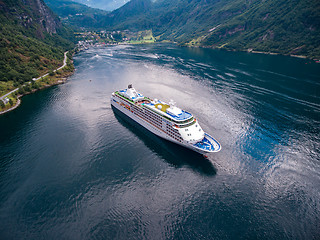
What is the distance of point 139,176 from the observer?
5353cm

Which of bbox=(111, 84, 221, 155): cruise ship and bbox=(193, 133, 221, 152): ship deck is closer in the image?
bbox=(193, 133, 221, 152): ship deck

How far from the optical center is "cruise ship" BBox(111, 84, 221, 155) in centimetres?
6022

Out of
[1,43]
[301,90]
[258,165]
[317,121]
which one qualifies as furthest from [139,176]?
[1,43]

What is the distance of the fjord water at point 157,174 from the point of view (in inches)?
1606

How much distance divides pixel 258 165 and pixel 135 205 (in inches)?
1745

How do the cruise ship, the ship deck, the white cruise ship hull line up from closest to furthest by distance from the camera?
the ship deck → the white cruise ship hull → the cruise ship

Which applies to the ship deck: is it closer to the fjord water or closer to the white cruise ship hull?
the white cruise ship hull

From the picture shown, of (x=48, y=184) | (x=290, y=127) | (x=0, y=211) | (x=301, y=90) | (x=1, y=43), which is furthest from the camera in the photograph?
(x=1, y=43)

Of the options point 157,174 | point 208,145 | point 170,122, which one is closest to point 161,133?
point 170,122

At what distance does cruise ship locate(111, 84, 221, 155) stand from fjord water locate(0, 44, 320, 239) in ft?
15.4

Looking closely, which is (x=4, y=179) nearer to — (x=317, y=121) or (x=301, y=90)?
(x=317, y=121)

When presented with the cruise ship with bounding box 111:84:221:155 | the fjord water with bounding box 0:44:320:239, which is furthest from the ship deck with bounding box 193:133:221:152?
the fjord water with bounding box 0:44:320:239

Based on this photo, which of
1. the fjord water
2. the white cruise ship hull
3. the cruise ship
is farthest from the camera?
the cruise ship

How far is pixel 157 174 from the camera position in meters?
54.5
